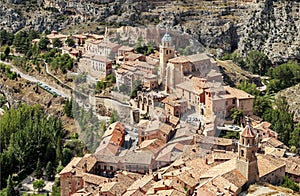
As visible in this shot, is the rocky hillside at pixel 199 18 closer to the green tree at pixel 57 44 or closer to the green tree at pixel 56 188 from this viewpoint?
the green tree at pixel 57 44

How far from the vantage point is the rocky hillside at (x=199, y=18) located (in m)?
34.2

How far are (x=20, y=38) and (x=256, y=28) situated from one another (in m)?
14.5

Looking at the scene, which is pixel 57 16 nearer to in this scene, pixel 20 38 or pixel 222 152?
pixel 20 38

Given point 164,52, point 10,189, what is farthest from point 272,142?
Answer: point 10,189

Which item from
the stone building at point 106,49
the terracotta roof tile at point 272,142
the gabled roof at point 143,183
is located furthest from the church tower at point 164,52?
the terracotta roof tile at point 272,142

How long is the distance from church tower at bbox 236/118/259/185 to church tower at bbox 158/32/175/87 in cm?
492

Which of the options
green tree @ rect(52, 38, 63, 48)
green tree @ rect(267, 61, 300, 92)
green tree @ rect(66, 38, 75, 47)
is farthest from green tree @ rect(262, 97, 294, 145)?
green tree @ rect(52, 38, 63, 48)

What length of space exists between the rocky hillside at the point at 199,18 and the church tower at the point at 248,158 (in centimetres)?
2101

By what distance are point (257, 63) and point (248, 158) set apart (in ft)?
62.0

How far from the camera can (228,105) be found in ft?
59.6

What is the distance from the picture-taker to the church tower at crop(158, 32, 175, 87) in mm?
17656

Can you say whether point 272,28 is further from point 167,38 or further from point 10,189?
point 10,189

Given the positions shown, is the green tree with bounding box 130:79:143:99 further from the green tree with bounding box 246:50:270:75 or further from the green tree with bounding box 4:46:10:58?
the green tree with bounding box 246:50:270:75

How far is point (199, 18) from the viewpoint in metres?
35.4
